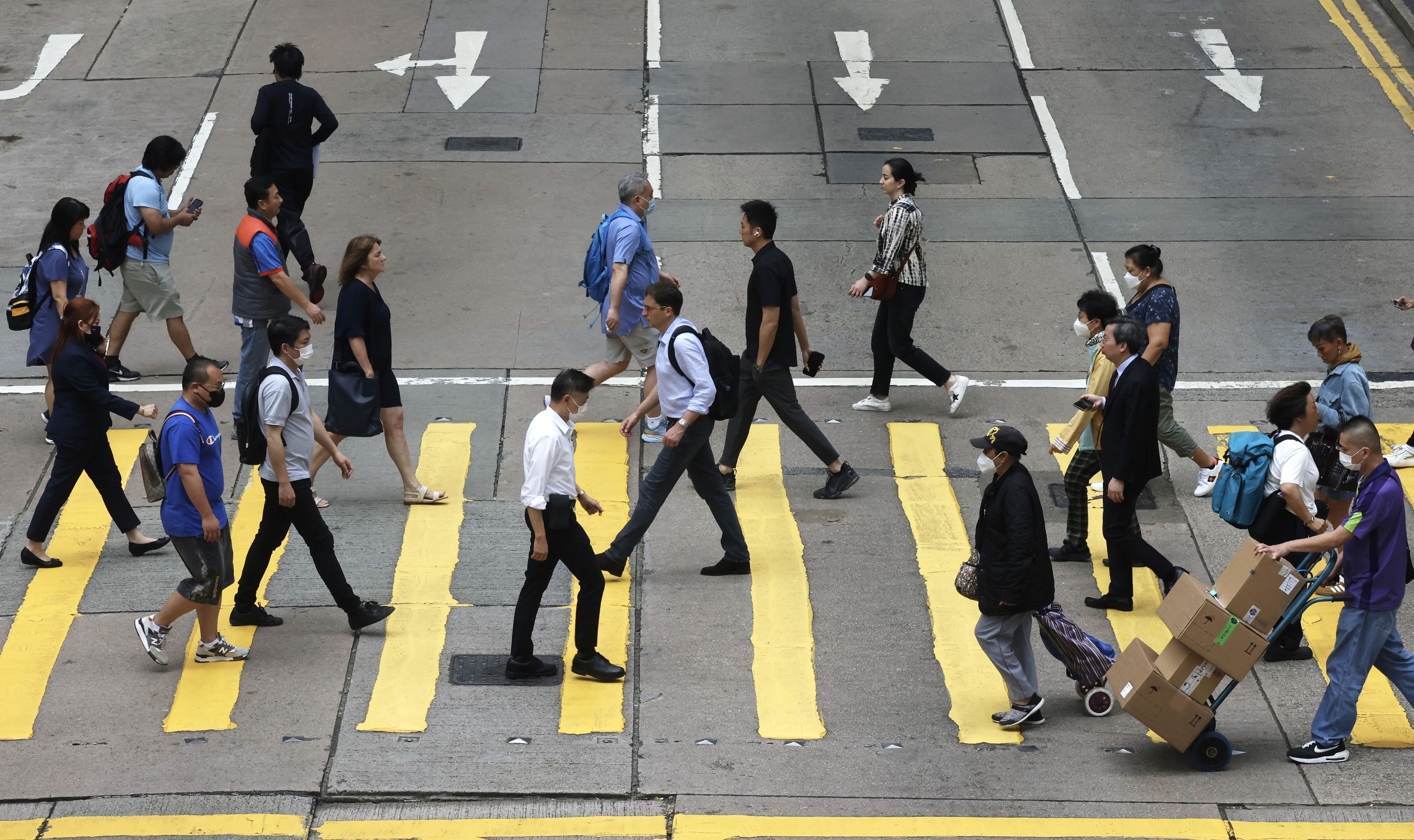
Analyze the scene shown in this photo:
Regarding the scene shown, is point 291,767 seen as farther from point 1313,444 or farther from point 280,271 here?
point 1313,444

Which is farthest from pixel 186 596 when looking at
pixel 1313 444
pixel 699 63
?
pixel 699 63

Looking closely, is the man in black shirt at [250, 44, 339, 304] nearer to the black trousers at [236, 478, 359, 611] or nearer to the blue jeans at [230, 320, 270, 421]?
the blue jeans at [230, 320, 270, 421]

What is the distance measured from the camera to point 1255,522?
7984 mm

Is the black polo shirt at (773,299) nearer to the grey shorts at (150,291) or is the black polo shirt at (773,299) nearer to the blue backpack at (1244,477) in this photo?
the blue backpack at (1244,477)

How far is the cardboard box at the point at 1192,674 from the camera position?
7.17 metres

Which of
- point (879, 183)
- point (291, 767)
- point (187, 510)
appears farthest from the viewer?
point (879, 183)

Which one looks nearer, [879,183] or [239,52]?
[879,183]

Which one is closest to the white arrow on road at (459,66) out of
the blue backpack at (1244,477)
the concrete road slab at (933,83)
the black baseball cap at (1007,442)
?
the concrete road slab at (933,83)

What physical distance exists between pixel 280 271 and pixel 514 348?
97.1 inches

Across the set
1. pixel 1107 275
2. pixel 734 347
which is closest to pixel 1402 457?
pixel 1107 275

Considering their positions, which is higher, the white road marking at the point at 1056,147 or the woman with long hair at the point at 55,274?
the woman with long hair at the point at 55,274

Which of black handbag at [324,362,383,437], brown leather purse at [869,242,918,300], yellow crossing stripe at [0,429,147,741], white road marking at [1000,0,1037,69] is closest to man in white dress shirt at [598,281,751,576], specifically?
black handbag at [324,362,383,437]

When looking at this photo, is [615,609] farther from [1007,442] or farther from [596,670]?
[1007,442]

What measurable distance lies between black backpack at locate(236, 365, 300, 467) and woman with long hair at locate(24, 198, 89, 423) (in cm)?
268
